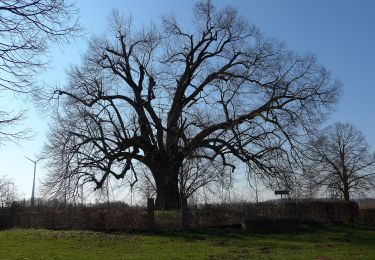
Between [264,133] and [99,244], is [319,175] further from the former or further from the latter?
[99,244]

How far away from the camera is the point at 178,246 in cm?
1878

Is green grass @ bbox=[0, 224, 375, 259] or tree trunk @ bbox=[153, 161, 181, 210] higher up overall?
tree trunk @ bbox=[153, 161, 181, 210]

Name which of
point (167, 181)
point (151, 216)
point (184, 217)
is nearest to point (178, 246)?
point (151, 216)

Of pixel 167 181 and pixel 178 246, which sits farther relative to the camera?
pixel 167 181

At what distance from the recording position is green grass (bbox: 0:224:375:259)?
15.3 m

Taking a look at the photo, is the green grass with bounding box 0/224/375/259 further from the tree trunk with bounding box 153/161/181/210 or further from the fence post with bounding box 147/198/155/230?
the tree trunk with bounding box 153/161/181/210

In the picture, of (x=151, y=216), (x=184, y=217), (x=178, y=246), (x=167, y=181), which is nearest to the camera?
(x=178, y=246)

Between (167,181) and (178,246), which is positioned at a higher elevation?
(167,181)

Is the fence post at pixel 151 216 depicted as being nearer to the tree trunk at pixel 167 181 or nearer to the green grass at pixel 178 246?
the green grass at pixel 178 246

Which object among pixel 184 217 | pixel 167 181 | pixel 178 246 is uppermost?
pixel 167 181

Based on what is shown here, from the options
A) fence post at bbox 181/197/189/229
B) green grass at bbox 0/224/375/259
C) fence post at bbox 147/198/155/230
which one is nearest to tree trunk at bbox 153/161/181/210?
fence post at bbox 181/197/189/229

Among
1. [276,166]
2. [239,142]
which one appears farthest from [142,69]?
[276,166]

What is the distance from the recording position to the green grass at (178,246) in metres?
15.3

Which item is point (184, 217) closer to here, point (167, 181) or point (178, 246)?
point (167, 181)
